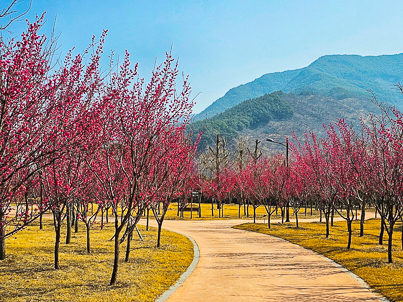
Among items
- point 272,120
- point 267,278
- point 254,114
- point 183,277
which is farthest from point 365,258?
point 272,120

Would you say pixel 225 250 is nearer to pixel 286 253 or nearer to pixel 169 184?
pixel 286 253

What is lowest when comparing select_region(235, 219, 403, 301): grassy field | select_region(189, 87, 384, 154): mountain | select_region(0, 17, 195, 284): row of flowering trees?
select_region(235, 219, 403, 301): grassy field

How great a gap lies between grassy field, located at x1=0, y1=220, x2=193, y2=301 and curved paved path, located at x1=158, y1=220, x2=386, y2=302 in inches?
30.2

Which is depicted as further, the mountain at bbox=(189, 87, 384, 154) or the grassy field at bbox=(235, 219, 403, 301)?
the mountain at bbox=(189, 87, 384, 154)

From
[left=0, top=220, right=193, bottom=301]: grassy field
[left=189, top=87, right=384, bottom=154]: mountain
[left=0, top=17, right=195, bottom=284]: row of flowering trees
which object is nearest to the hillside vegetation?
[left=189, top=87, right=384, bottom=154]: mountain

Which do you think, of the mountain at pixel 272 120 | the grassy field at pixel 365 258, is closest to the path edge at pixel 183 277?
the grassy field at pixel 365 258

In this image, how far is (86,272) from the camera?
10.6 metres

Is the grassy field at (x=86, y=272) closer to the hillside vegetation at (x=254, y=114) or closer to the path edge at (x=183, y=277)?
the path edge at (x=183, y=277)

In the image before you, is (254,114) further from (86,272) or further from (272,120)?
(86,272)

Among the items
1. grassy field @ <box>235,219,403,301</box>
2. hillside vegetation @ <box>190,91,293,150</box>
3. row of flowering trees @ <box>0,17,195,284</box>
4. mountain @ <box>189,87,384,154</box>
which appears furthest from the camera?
hillside vegetation @ <box>190,91,293,150</box>

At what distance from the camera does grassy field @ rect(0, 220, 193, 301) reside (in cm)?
825

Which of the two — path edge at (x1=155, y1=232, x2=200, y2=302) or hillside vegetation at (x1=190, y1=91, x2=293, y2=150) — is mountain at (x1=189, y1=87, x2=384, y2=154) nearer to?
hillside vegetation at (x1=190, y1=91, x2=293, y2=150)

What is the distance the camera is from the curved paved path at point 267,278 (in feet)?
27.2

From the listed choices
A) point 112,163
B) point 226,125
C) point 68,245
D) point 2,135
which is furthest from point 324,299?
point 226,125
